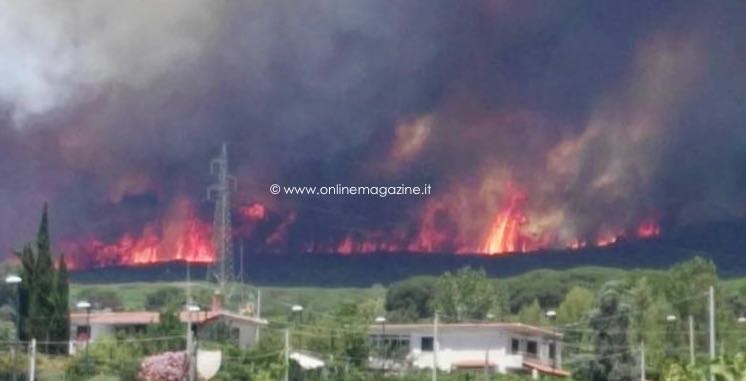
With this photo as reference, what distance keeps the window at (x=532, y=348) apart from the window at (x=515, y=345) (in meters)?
0.33

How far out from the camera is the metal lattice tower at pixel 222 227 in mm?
50612

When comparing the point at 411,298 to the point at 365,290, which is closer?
the point at 411,298

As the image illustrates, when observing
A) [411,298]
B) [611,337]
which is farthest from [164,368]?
[411,298]

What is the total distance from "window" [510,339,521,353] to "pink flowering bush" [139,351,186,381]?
713 inches

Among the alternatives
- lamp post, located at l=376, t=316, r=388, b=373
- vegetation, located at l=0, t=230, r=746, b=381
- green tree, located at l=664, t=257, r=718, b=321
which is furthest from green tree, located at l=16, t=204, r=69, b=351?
green tree, located at l=664, t=257, r=718, b=321

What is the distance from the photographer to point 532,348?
4547 cm

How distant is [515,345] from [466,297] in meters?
8.06

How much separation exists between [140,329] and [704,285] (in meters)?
16.7

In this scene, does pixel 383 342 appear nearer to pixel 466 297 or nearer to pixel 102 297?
pixel 466 297

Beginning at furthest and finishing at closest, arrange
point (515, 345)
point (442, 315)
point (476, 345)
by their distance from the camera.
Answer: point (442, 315), point (515, 345), point (476, 345)

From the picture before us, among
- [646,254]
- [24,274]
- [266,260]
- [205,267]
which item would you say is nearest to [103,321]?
[24,274]

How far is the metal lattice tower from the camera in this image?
5061 cm

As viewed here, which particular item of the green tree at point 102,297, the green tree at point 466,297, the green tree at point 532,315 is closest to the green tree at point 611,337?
the green tree at point 532,315

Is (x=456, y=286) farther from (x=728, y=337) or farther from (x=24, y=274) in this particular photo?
(x=24, y=274)
